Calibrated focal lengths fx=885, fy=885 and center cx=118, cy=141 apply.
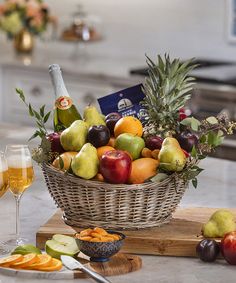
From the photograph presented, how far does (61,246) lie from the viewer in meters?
2.03

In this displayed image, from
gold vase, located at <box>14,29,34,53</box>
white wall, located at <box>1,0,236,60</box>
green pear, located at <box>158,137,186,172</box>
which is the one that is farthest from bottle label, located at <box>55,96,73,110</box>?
gold vase, located at <box>14,29,34,53</box>

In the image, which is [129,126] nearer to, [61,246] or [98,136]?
[98,136]

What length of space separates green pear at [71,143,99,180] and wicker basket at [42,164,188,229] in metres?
0.02

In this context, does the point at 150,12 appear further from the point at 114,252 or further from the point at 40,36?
the point at 114,252

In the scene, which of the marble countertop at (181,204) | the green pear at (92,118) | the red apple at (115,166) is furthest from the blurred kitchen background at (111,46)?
the red apple at (115,166)

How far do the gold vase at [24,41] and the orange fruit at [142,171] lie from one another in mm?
3722

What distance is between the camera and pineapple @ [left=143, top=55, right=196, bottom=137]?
2230 millimetres

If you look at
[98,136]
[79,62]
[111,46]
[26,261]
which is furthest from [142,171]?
[111,46]

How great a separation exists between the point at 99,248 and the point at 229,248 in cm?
29

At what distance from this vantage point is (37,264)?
194 cm

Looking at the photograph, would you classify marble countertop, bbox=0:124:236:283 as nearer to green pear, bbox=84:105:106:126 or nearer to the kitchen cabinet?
green pear, bbox=84:105:106:126

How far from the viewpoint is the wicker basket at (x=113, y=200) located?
2.11 m

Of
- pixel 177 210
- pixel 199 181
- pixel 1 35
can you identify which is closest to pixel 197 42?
pixel 1 35

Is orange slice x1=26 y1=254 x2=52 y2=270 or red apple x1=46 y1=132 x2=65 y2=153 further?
red apple x1=46 y1=132 x2=65 y2=153
